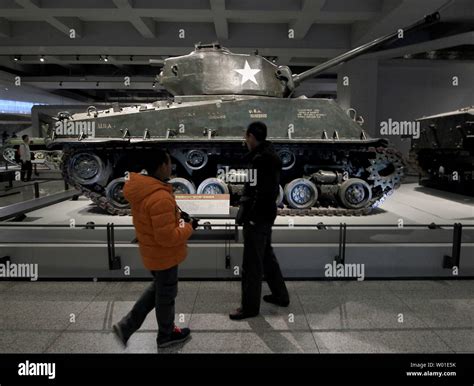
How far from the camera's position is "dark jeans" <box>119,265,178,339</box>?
3.42 meters

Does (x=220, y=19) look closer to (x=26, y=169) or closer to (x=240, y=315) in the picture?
(x=26, y=169)

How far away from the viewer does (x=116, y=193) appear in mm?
8359

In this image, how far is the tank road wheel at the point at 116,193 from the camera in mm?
8247

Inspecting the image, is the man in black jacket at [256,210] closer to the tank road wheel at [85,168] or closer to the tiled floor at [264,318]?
the tiled floor at [264,318]

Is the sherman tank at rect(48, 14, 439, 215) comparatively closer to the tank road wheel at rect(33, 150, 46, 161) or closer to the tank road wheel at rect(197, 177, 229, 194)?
the tank road wheel at rect(197, 177, 229, 194)

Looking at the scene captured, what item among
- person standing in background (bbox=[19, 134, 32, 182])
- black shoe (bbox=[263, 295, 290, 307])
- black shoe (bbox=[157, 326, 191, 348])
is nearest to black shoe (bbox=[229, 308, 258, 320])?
black shoe (bbox=[263, 295, 290, 307])

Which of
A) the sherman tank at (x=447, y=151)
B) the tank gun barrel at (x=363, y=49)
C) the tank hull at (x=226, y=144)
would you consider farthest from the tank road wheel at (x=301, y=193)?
the sherman tank at (x=447, y=151)

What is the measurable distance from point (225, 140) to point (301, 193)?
2.04 m

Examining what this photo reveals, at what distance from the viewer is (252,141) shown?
4.03m

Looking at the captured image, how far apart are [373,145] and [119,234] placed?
5544mm

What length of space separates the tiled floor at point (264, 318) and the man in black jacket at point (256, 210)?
1.09 feet

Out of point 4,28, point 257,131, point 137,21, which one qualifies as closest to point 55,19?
point 4,28
